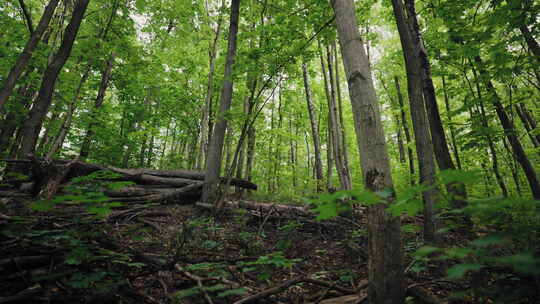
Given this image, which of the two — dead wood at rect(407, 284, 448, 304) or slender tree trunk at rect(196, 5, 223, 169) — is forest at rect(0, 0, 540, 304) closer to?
dead wood at rect(407, 284, 448, 304)

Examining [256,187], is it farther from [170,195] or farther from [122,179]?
[122,179]

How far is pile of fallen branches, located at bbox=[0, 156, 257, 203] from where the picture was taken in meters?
4.99

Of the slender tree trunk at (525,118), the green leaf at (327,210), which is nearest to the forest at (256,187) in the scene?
the green leaf at (327,210)

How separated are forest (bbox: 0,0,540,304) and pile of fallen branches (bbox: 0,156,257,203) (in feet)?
0.19

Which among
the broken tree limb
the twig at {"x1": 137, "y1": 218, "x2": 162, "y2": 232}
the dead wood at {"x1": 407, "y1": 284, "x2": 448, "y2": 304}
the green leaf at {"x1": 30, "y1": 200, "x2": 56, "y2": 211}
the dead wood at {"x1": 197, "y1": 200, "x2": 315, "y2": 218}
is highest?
the broken tree limb

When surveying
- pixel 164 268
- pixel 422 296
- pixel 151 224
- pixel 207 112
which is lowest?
pixel 422 296

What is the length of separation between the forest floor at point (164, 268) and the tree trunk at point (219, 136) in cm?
168

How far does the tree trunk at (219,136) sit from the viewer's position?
6.32 m

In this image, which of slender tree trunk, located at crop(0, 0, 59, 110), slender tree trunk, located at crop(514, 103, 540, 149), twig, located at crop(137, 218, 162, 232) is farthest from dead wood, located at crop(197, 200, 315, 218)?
slender tree trunk, located at crop(514, 103, 540, 149)

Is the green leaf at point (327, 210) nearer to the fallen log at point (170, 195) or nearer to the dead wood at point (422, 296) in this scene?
the dead wood at point (422, 296)

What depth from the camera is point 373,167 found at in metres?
2.05

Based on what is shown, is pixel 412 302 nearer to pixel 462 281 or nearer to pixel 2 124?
pixel 462 281

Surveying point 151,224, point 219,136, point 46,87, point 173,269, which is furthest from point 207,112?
point 173,269

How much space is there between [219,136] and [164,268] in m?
4.52
